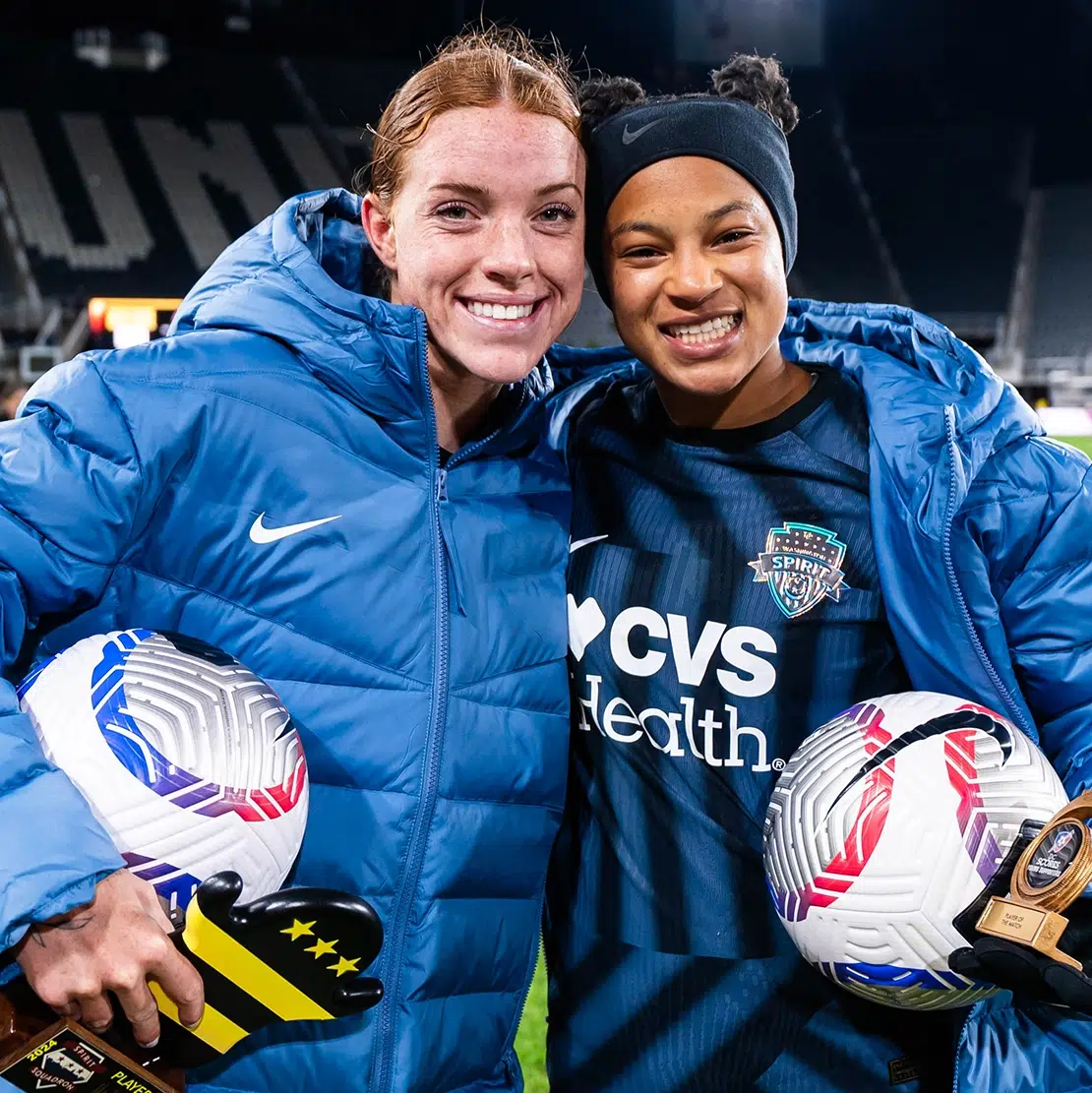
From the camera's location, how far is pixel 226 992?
1327 mm

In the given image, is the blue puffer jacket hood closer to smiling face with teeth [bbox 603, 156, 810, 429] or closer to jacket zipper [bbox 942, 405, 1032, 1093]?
smiling face with teeth [bbox 603, 156, 810, 429]

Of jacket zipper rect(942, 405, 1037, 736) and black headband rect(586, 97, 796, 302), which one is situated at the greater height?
black headband rect(586, 97, 796, 302)

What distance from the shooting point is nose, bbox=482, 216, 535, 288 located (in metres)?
1.76

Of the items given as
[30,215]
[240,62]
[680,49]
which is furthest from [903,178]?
[30,215]

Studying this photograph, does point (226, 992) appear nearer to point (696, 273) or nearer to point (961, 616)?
point (961, 616)

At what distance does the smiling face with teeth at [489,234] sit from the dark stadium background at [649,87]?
630 inches

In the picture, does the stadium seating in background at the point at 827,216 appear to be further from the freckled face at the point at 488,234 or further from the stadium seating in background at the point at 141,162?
the freckled face at the point at 488,234

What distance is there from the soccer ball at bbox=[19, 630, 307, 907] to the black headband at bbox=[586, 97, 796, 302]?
925 millimetres

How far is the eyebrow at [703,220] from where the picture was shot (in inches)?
72.2

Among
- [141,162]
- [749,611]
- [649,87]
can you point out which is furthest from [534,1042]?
[141,162]

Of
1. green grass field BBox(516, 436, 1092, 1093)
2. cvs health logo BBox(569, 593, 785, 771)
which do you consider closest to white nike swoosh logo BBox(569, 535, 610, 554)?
cvs health logo BBox(569, 593, 785, 771)

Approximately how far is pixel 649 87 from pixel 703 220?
17.2 m

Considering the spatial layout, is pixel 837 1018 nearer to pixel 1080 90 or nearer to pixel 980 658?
pixel 980 658

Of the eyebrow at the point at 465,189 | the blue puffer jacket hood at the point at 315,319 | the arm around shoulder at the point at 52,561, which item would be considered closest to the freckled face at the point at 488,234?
the eyebrow at the point at 465,189
